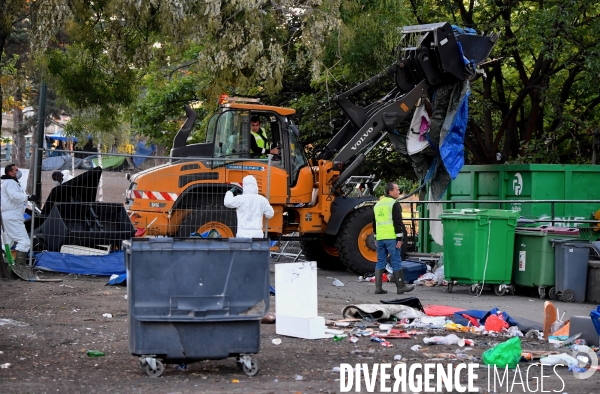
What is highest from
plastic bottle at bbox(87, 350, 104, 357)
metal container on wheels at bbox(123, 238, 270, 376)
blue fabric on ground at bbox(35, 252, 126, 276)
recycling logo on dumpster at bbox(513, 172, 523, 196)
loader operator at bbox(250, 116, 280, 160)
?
loader operator at bbox(250, 116, 280, 160)

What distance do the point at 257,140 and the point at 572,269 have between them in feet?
18.3

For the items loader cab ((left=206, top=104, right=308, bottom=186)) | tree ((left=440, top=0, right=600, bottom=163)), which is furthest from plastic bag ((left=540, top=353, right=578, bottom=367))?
tree ((left=440, top=0, right=600, bottom=163))

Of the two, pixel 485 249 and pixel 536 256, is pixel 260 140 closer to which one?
pixel 485 249

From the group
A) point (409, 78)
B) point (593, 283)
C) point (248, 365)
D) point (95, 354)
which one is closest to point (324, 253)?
point (409, 78)

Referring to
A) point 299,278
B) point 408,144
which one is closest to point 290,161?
point 408,144

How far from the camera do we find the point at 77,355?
7910 mm

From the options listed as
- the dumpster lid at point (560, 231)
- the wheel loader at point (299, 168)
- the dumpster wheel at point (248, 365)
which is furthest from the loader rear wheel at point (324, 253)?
the dumpster wheel at point (248, 365)

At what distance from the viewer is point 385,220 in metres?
13.2

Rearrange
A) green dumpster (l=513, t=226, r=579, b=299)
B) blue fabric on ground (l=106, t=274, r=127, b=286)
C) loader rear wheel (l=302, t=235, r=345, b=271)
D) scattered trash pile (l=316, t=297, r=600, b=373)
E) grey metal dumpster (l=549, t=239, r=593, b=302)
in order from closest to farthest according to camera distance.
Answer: scattered trash pile (l=316, t=297, r=600, b=373), grey metal dumpster (l=549, t=239, r=593, b=302), green dumpster (l=513, t=226, r=579, b=299), blue fabric on ground (l=106, t=274, r=127, b=286), loader rear wheel (l=302, t=235, r=345, b=271)

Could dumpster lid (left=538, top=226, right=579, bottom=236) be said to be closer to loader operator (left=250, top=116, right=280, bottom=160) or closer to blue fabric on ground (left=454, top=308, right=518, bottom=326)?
blue fabric on ground (left=454, top=308, right=518, bottom=326)

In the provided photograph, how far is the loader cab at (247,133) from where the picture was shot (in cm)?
1529

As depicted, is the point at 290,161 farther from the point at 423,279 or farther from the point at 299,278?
the point at 299,278

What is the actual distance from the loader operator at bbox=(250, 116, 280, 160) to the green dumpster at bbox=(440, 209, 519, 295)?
3.72m

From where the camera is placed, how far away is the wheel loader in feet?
49.4
